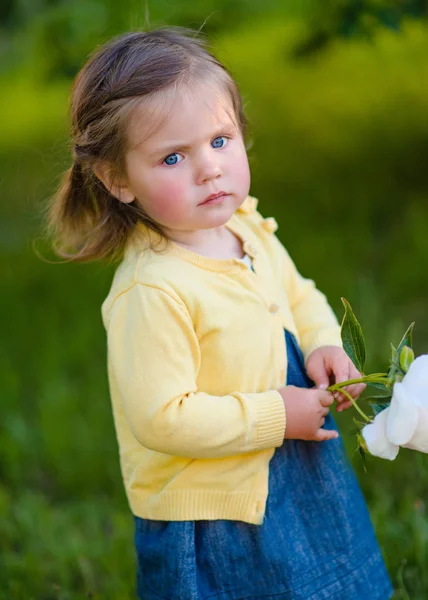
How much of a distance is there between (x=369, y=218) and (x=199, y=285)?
281 centimetres

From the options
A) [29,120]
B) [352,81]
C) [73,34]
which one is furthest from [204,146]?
[29,120]

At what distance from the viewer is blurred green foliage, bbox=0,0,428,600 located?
2.60m

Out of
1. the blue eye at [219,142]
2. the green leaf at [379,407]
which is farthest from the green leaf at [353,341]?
the blue eye at [219,142]

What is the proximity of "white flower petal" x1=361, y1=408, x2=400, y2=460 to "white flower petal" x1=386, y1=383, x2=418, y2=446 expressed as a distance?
0.03 m

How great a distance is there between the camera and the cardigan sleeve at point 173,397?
5.05 feet

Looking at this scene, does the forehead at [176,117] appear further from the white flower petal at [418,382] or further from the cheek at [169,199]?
the white flower petal at [418,382]

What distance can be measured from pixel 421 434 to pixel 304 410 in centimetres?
33

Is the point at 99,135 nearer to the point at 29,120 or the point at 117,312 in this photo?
the point at 117,312

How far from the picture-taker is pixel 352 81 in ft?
16.4

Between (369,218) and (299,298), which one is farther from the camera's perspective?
(369,218)

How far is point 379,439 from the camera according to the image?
4.38 ft

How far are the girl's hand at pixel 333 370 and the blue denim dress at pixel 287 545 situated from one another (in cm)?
3

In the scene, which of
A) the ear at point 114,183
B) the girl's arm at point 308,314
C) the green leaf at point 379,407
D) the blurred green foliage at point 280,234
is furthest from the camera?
the blurred green foliage at point 280,234

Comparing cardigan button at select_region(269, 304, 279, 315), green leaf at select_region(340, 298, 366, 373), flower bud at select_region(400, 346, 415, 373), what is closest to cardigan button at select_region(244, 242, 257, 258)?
cardigan button at select_region(269, 304, 279, 315)
